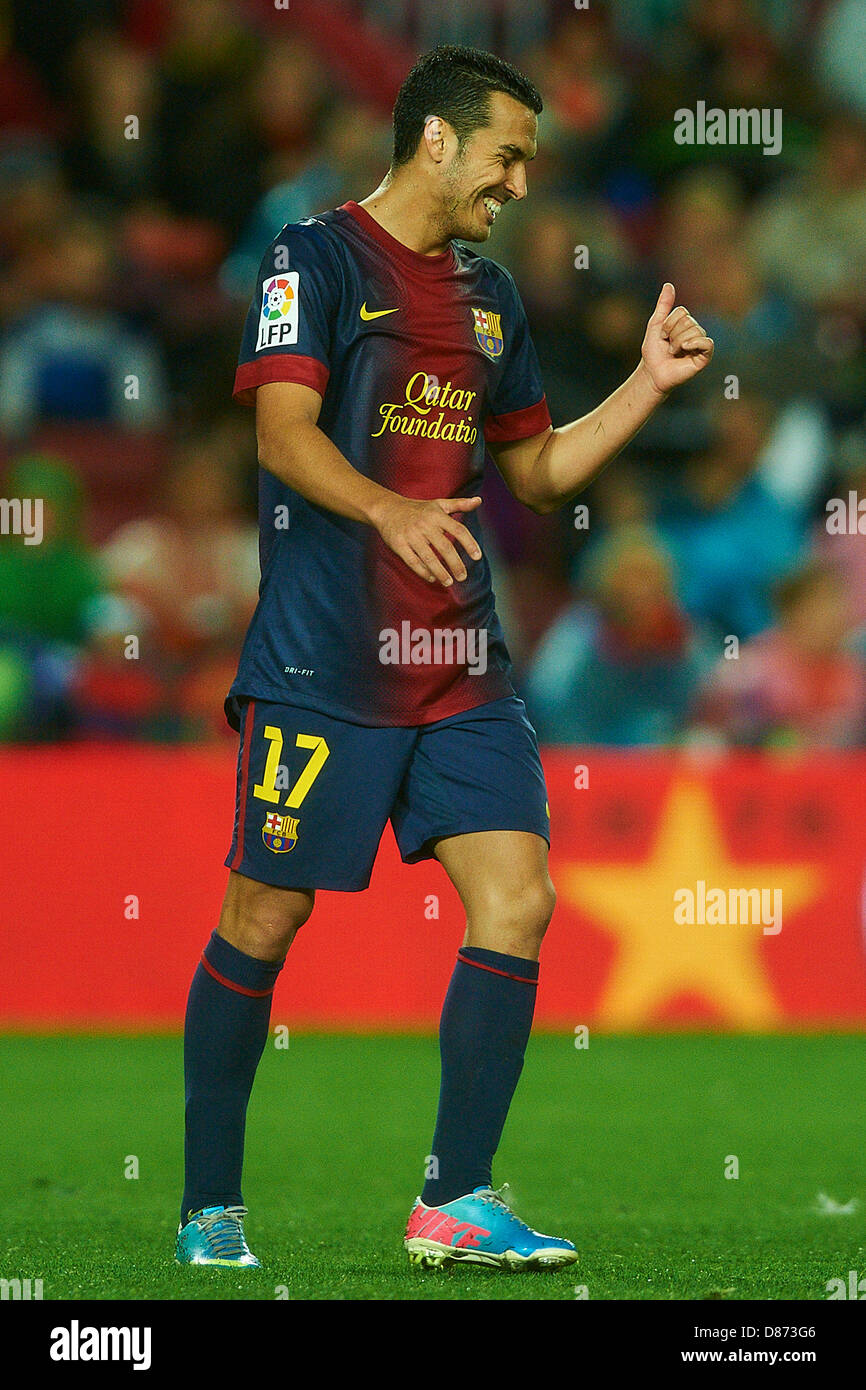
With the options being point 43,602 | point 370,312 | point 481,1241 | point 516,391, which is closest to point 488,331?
point 516,391

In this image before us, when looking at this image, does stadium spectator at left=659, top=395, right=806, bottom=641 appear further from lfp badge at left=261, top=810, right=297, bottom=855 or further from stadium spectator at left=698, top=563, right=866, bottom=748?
lfp badge at left=261, top=810, right=297, bottom=855

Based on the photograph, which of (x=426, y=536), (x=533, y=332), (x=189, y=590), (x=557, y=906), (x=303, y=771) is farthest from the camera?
(x=533, y=332)

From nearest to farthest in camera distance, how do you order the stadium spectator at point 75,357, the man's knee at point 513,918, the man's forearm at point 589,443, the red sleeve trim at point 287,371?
the red sleeve trim at point 287,371 → the man's knee at point 513,918 → the man's forearm at point 589,443 → the stadium spectator at point 75,357

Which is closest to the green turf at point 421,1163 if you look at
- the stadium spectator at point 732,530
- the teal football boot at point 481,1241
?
the teal football boot at point 481,1241

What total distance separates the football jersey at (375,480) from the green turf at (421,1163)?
1.01 metres

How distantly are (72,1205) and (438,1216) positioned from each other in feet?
3.71

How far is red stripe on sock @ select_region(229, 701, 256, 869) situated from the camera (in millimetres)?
3654

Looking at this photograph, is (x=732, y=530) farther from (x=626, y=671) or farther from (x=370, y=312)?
(x=370, y=312)

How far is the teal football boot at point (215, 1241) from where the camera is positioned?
358cm

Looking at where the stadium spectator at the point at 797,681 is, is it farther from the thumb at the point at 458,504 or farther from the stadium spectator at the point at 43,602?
the thumb at the point at 458,504

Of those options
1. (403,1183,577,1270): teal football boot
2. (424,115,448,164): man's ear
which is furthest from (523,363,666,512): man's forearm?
(403,1183,577,1270): teal football boot

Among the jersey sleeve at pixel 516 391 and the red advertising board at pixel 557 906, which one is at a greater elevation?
the jersey sleeve at pixel 516 391

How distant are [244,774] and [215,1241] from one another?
0.82 meters

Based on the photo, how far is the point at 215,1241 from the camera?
141 inches
